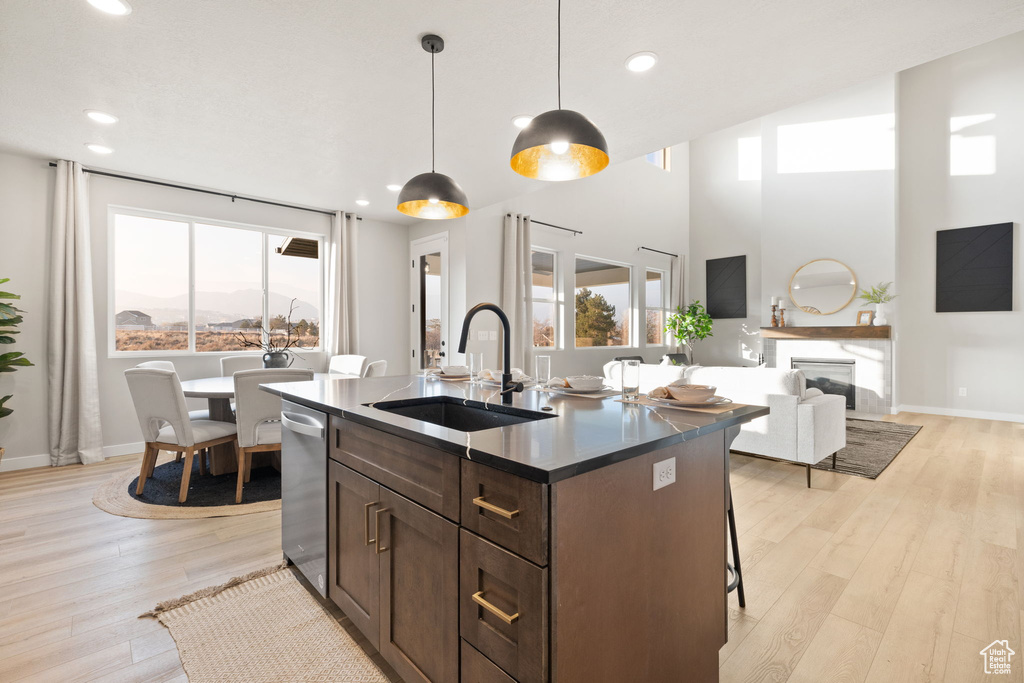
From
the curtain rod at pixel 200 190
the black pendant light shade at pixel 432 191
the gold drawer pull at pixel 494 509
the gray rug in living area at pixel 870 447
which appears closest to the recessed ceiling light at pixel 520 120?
the black pendant light shade at pixel 432 191

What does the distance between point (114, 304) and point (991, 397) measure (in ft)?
32.5

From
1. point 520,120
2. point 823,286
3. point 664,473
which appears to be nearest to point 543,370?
point 664,473

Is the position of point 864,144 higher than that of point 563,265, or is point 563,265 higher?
point 864,144

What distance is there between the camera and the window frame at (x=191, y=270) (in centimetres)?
414

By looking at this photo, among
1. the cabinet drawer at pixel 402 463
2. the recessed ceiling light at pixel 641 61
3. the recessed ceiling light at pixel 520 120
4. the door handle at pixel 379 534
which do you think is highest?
the recessed ceiling light at pixel 520 120

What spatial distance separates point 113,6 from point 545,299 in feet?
16.5

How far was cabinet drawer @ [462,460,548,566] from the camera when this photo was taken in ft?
2.98

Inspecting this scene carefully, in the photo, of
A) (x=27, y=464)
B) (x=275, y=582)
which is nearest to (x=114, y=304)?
(x=27, y=464)

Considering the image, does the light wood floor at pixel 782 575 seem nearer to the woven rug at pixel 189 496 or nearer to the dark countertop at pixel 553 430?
the woven rug at pixel 189 496

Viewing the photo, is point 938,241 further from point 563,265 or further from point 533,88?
point 533,88

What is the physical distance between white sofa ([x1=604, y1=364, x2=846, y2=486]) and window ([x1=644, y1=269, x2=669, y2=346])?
4720 millimetres

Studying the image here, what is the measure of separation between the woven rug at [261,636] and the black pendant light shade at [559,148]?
185cm

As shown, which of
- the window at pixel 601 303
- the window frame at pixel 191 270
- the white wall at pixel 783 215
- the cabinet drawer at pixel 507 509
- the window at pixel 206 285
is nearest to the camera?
the cabinet drawer at pixel 507 509

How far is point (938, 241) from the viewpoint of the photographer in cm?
631
